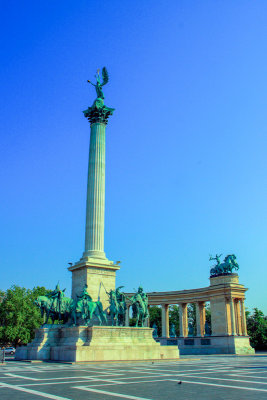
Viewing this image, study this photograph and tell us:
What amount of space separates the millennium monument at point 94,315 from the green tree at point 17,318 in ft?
98.0

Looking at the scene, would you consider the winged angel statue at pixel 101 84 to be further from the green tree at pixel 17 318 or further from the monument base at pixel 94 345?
the green tree at pixel 17 318

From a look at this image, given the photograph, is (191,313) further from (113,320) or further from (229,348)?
(113,320)

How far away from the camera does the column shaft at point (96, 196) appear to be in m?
42.8

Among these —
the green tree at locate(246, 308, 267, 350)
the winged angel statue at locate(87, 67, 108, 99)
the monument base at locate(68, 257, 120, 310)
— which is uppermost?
the winged angel statue at locate(87, 67, 108, 99)

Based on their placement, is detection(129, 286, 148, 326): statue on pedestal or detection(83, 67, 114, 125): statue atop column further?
detection(83, 67, 114, 125): statue atop column

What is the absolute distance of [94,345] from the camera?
106 ft

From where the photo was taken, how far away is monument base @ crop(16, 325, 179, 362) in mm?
31875

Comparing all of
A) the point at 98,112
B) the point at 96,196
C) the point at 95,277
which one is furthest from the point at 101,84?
the point at 95,277

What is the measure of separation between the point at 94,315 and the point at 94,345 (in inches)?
250

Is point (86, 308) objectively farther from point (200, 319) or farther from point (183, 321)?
point (183, 321)

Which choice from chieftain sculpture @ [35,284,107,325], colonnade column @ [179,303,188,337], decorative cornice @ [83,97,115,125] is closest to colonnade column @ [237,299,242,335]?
colonnade column @ [179,303,188,337]

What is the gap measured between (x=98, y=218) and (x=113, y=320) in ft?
37.8

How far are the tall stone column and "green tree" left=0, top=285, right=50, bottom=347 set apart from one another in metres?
32.2

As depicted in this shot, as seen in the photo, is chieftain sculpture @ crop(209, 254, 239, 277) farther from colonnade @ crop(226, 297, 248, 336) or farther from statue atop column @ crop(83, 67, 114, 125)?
statue atop column @ crop(83, 67, 114, 125)
